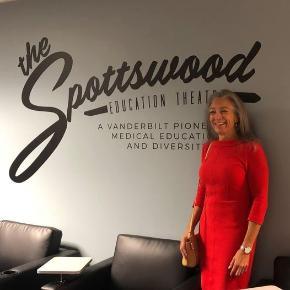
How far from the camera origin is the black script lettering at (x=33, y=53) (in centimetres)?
355

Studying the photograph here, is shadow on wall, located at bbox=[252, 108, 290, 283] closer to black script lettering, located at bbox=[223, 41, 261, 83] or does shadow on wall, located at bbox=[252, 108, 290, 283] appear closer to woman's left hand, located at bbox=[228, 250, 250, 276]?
black script lettering, located at bbox=[223, 41, 261, 83]

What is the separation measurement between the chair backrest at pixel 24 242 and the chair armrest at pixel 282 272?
1.69 m

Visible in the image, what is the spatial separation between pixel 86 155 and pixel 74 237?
2.26 feet

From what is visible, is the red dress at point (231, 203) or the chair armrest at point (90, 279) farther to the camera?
the chair armrest at point (90, 279)

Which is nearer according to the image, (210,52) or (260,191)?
(260,191)

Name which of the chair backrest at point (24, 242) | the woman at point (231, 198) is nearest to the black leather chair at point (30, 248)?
the chair backrest at point (24, 242)

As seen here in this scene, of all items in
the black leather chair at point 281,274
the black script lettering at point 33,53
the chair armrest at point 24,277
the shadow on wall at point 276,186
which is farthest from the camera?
the black script lettering at point 33,53

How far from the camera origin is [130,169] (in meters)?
3.24

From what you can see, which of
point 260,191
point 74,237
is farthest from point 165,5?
point 74,237

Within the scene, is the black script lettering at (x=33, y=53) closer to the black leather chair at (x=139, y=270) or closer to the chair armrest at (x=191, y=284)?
the black leather chair at (x=139, y=270)

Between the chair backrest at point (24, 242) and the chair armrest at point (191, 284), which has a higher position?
the chair backrest at point (24, 242)

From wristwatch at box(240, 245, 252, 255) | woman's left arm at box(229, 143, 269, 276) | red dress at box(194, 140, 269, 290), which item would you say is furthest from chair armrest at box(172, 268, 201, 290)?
wristwatch at box(240, 245, 252, 255)

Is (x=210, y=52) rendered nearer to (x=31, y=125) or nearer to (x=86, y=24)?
(x=86, y=24)

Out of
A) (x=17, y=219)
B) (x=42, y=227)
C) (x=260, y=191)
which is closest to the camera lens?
(x=260, y=191)
